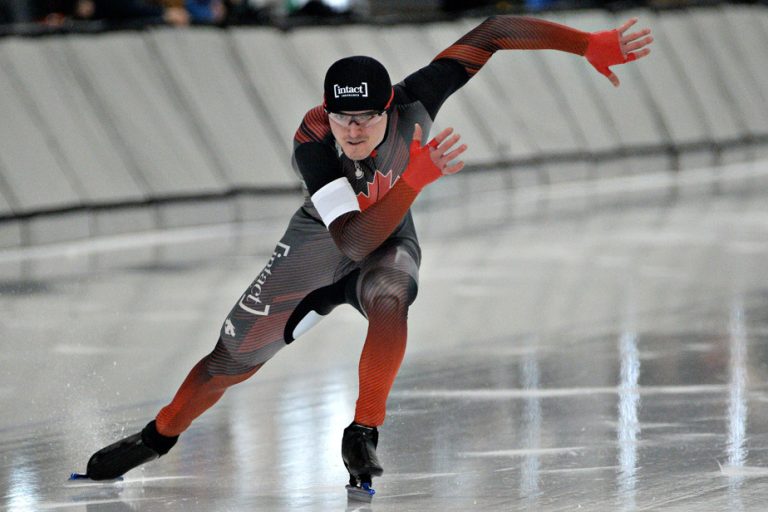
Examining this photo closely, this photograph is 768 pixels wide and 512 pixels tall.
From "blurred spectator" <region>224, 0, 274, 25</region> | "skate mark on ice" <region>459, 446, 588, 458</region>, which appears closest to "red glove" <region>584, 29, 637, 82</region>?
"skate mark on ice" <region>459, 446, 588, 458</region>

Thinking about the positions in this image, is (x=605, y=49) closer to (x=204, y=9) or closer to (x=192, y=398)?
(x=192, y=398)

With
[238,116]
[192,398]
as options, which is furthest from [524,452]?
[238,116]

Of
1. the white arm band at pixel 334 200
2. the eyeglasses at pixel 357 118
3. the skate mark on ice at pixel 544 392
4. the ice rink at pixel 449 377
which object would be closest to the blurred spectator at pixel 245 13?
the ice rink at pixel 449 377

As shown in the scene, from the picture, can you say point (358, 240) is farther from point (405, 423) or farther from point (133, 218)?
point (133, 218)

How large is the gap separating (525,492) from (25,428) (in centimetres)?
193

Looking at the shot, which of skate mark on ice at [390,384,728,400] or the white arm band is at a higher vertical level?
the white arm band

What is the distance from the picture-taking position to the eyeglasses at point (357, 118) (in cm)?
434

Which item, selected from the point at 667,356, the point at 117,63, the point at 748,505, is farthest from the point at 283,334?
the point at 117,63

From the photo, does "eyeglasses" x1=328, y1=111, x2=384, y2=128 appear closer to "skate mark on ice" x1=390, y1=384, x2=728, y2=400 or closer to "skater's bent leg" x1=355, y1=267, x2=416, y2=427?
"skater's bent leg" x1=355, y1=267, x2=416, y2=427

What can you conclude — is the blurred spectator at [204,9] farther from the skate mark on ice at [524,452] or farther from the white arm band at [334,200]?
the white arm band at [334,200]

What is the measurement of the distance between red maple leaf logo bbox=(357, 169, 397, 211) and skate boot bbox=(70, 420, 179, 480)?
3.02 ft

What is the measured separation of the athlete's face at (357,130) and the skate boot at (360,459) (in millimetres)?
785

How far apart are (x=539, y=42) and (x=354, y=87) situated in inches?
31.9

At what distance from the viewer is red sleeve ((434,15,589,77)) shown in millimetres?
4824
